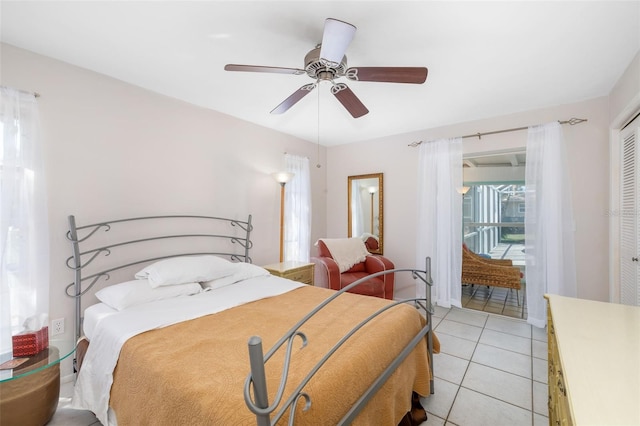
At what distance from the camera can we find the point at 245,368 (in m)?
1.21

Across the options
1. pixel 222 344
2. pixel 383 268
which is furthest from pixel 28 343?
pixel 383 268

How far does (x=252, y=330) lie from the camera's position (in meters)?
1.63

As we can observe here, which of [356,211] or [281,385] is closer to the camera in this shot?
[281,385]

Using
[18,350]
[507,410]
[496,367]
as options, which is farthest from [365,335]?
[18,350]

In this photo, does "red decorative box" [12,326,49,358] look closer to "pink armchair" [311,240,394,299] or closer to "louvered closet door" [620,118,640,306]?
"pink armchair" [311,240,394,299]

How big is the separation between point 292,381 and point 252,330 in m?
0.59

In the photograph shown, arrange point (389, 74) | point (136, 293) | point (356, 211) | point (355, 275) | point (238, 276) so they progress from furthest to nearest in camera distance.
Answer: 1. point (356, 211)
2. point (355, 275)
3. point (238, 276)
4. point (136, 293)
5. point (389, 74)

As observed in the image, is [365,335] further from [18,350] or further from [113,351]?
[18,350]

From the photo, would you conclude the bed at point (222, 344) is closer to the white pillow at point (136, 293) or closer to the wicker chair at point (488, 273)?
the white pillow at point (136, 293)

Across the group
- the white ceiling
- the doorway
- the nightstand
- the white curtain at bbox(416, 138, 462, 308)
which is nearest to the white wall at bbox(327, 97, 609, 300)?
the white curtain at bbox(416, 138, 462, 308)

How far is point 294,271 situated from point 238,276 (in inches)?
37.7

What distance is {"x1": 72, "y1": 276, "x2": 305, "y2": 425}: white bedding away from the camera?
1.52 meters

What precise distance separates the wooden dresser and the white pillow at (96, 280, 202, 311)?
7.76 ft

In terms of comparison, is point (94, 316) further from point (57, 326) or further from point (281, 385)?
→ point (281, 385)
